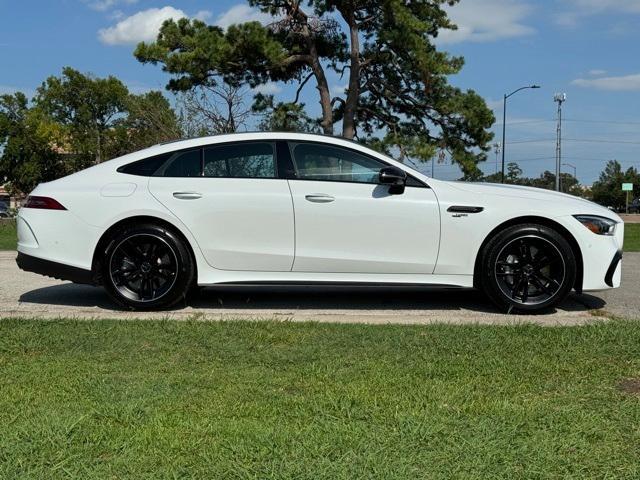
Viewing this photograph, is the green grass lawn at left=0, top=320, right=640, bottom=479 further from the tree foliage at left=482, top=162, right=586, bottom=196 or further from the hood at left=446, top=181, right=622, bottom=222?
the tree foliage at left=482, top=162, right=586, bottom=196

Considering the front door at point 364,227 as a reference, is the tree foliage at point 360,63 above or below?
above

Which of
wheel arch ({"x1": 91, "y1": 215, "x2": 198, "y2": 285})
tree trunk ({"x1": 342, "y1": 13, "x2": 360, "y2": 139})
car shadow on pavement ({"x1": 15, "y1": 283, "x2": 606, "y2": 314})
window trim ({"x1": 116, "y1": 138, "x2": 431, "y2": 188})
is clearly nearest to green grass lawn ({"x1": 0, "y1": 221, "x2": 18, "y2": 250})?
car shadow on pavement ({"x1": 15, "y1": 283, "x2": 606, "y2": 314})

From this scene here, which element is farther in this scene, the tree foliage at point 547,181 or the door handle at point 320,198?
the tree foliage at point 547,181

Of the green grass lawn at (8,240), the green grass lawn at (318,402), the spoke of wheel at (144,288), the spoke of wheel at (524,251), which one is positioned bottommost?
the green grass lawn at (318,402)

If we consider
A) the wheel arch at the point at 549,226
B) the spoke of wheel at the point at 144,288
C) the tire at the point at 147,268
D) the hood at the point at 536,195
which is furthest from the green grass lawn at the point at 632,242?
the spoke of wheel at the point at 144,288

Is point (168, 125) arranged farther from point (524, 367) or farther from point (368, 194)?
point (524, 367)

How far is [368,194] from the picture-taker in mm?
5578

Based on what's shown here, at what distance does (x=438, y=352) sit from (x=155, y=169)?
3077mm

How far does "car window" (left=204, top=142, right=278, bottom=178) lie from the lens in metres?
5.75

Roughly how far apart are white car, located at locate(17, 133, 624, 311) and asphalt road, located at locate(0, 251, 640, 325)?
27 centimetres

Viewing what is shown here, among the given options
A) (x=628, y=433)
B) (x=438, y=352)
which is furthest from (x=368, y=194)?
(x=628, y=433)

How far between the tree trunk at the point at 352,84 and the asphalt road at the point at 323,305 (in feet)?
58.5

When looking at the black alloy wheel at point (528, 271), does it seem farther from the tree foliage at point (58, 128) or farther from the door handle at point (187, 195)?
the tree foliage at point (58, 128)

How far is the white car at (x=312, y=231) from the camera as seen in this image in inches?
217
